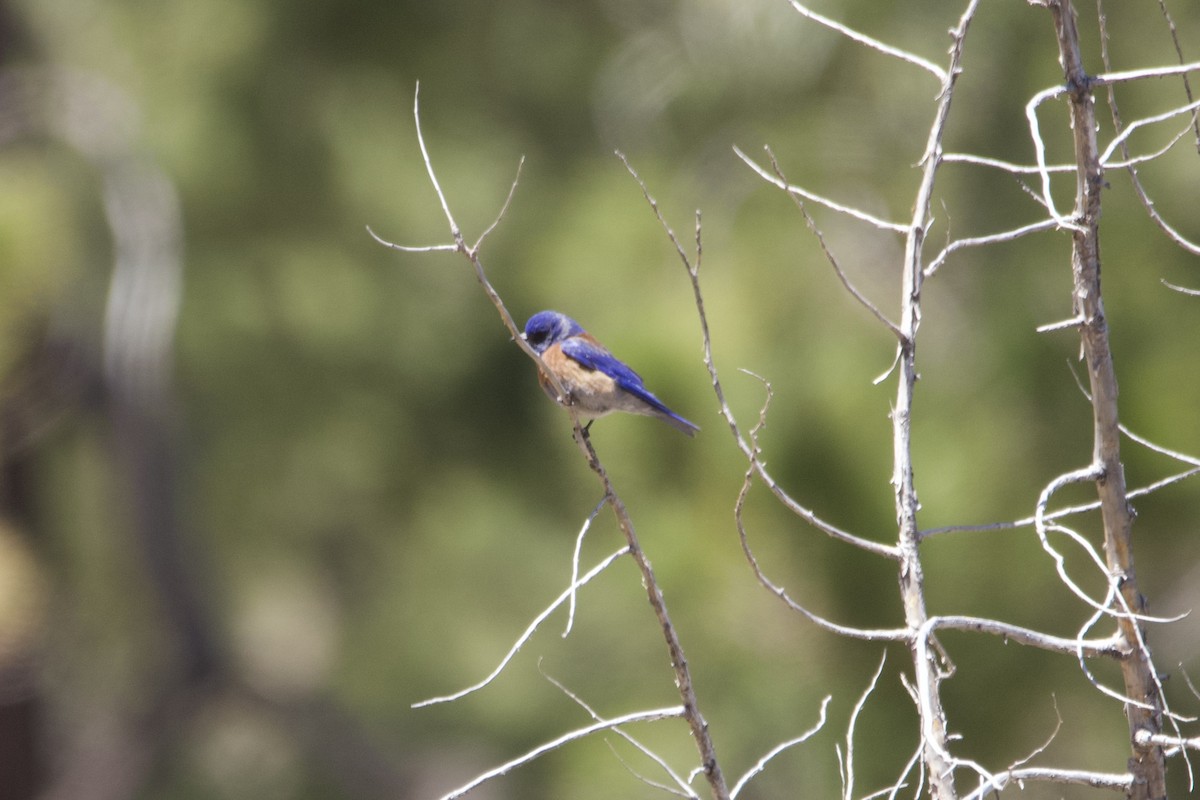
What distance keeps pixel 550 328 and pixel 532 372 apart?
173 cm

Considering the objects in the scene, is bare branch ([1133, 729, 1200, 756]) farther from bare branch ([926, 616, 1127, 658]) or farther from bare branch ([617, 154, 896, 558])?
bare branch ([617, 154, 896, 558])

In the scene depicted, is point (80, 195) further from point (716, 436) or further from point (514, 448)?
point (716, 436)

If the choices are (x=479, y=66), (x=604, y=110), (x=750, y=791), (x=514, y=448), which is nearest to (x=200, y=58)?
(x=479, y=66)

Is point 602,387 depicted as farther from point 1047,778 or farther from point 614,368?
point 1047,778

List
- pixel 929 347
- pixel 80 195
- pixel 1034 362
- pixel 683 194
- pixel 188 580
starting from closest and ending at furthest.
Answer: pixel 1034 362, pixel 929 347, pixel 683 194, pixel 80 195, pixel 188 580

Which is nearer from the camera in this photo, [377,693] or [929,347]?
[929,347]

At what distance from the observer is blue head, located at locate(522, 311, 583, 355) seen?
389 centimetres

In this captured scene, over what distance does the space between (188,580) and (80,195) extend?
1713mm

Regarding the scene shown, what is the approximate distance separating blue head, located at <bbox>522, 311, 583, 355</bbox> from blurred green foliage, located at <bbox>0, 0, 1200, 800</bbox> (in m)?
0.20

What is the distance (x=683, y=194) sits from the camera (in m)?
4.87

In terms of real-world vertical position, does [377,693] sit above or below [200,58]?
below

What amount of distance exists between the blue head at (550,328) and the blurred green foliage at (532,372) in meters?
0.20

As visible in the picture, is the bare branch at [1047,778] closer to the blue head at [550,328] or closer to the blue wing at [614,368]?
the blue wing at [614,368]

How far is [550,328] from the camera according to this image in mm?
3914
